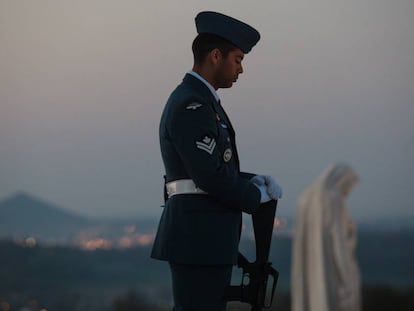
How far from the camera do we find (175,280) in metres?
3.59

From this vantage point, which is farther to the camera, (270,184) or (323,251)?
(270,184)

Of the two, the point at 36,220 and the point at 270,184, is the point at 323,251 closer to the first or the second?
the point at 270,184

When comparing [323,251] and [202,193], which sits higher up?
[202,193]

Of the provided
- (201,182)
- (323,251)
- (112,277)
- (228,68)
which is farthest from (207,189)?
(112,277)

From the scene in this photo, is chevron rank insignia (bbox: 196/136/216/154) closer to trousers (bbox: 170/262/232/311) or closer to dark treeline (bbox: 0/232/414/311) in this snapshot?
trousers (bbox: 170/262/232/311)


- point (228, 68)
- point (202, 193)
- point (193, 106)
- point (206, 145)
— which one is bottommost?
point (202, 193)

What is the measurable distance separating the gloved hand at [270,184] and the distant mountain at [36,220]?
2.87 m

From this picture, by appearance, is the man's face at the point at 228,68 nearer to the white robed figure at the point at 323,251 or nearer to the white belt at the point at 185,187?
the white belt at the point at 185,187

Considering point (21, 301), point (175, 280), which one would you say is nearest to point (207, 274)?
point (175, 280)

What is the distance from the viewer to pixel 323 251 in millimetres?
2840

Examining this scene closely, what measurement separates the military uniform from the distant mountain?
2.78 m

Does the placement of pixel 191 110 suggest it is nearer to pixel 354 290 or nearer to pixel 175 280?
pixel 175 280

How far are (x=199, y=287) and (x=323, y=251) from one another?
772mm

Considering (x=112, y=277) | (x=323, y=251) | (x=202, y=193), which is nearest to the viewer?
(x=323, y=251)
